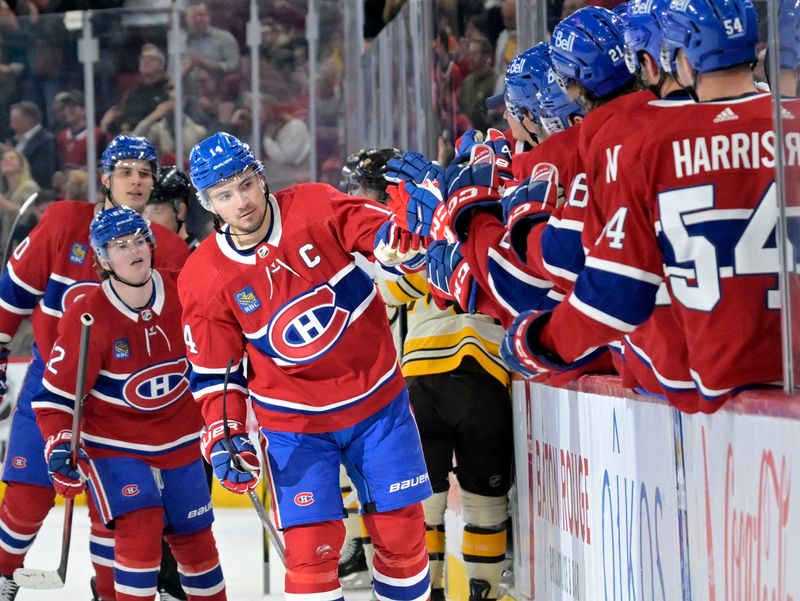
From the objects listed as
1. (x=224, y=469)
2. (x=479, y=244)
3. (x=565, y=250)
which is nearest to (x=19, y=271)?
(x=224, y=469)

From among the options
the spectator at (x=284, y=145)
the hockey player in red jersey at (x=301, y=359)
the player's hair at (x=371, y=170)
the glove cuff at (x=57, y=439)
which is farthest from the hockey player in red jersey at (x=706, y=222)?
the spectator at (x=284, y=145)

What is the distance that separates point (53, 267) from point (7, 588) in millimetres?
1025

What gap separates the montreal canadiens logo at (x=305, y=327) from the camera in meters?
3.09

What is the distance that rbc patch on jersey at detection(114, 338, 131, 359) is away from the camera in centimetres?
373

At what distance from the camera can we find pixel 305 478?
3045mm

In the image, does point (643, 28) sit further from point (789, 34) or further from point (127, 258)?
point (127, 258)

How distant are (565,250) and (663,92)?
0.31 meters

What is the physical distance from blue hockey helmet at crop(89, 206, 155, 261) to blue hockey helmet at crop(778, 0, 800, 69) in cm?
241

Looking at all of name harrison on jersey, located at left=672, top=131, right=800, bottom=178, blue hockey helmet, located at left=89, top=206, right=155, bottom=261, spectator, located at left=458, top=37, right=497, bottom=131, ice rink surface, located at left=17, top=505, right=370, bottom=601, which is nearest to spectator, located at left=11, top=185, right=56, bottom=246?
ice rink surface, located at left=17, top=505, right=370, bottom=601

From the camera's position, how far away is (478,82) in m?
4.78

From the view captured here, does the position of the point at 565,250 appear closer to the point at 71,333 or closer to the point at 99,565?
the point at 71,333

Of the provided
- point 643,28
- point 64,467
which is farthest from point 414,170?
point 64,467

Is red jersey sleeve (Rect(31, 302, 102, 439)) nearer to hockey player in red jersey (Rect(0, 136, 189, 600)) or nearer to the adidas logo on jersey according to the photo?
hockey player in red jersey (Rect(0, 136, 189, 600))

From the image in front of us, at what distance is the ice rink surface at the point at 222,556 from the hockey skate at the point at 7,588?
1.47 feet
